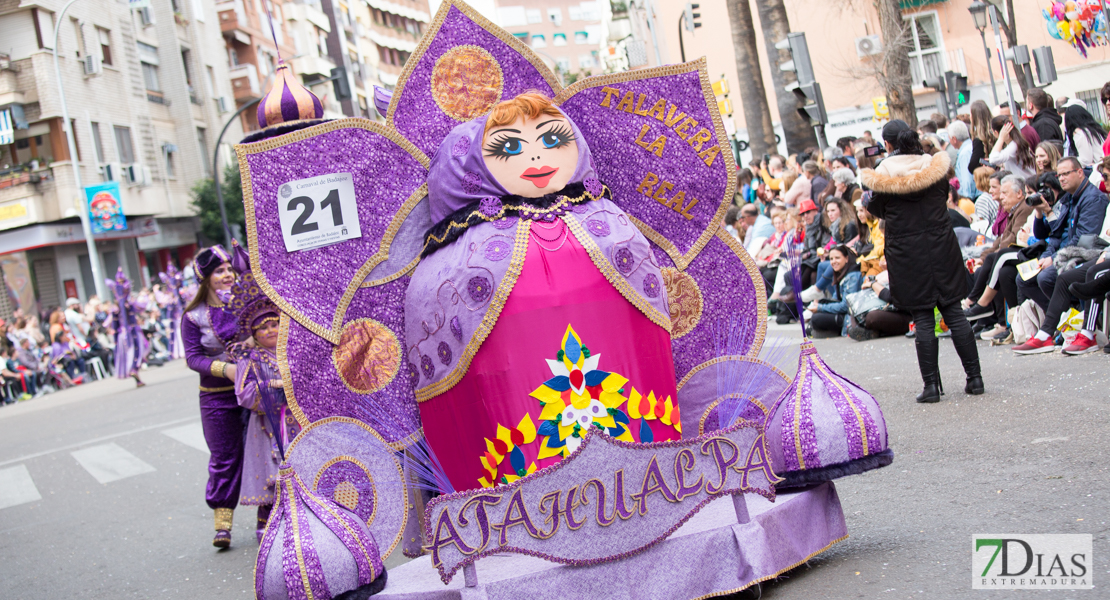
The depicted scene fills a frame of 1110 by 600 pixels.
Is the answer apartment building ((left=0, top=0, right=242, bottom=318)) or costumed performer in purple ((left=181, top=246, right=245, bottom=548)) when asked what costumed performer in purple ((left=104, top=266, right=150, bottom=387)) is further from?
costumed performer in purple ((left=181, top=246, right=245, bottom=548))

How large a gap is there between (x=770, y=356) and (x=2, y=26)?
33078 mm

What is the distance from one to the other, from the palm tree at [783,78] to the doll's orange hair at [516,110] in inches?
526

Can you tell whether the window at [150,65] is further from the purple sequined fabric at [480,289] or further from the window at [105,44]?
the purple sequined fabric at [480,289]

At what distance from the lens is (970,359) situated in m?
7.14

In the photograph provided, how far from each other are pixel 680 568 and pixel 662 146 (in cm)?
198

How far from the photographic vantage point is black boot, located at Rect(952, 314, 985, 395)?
7066 mm

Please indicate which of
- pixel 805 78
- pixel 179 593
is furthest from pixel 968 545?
pixel 805 78

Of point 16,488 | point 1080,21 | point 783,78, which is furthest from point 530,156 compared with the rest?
point 1080,21

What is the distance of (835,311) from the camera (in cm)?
1128

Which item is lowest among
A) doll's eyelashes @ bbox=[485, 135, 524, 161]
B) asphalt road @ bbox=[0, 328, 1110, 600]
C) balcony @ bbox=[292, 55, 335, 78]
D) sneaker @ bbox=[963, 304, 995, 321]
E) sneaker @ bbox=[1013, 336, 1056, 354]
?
asphalt road @ bbox=[0, 328, 1110, 600]

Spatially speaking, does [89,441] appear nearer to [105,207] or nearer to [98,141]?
[105,207]

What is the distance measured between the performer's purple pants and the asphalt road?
0.36 metres

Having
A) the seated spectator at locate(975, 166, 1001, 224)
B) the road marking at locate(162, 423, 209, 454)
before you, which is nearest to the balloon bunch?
the seated spectator at locate(975, 166, 1001, 224)

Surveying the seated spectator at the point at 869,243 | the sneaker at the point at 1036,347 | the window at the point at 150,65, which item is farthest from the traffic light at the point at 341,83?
the window at the point at 150,65
